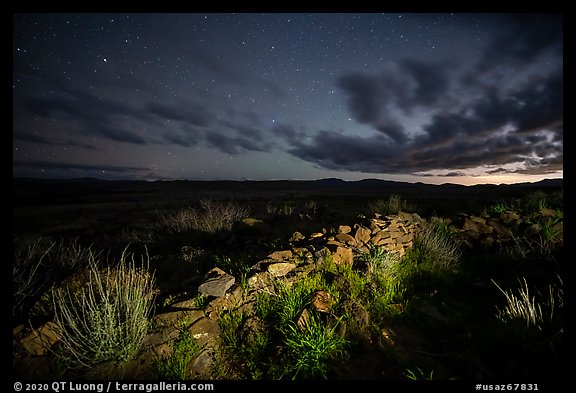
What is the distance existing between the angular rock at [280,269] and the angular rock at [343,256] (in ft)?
2.97

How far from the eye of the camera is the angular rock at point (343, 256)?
4781 millimetres

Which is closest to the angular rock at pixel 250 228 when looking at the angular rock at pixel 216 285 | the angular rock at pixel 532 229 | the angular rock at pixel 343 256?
the angular rock at pixel 343 256

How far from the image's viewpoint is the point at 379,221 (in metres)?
7.00

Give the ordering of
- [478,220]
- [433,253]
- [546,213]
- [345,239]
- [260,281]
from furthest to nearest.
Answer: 1. [546,213]
2. [478,220]
3. [433,253]
4. [345,239]
5. [260,281]

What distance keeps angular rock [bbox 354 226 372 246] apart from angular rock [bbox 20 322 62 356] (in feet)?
17.0

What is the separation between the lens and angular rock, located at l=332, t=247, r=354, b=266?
478 cm

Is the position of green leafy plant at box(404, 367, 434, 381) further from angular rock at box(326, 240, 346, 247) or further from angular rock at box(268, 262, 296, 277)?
angular rock at box(326, 240, 346, 247)

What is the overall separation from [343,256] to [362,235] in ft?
4.04

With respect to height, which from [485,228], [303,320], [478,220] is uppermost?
[478,220]

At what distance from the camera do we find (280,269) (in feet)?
14.1

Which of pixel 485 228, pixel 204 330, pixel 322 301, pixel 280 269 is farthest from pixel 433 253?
pixel 204 330

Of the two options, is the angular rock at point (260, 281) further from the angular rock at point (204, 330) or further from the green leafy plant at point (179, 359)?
the green leafy plant at point (179, 359)

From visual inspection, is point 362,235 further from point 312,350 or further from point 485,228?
point 485,228

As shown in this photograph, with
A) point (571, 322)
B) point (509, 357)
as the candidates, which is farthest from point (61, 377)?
point (571, 322)
